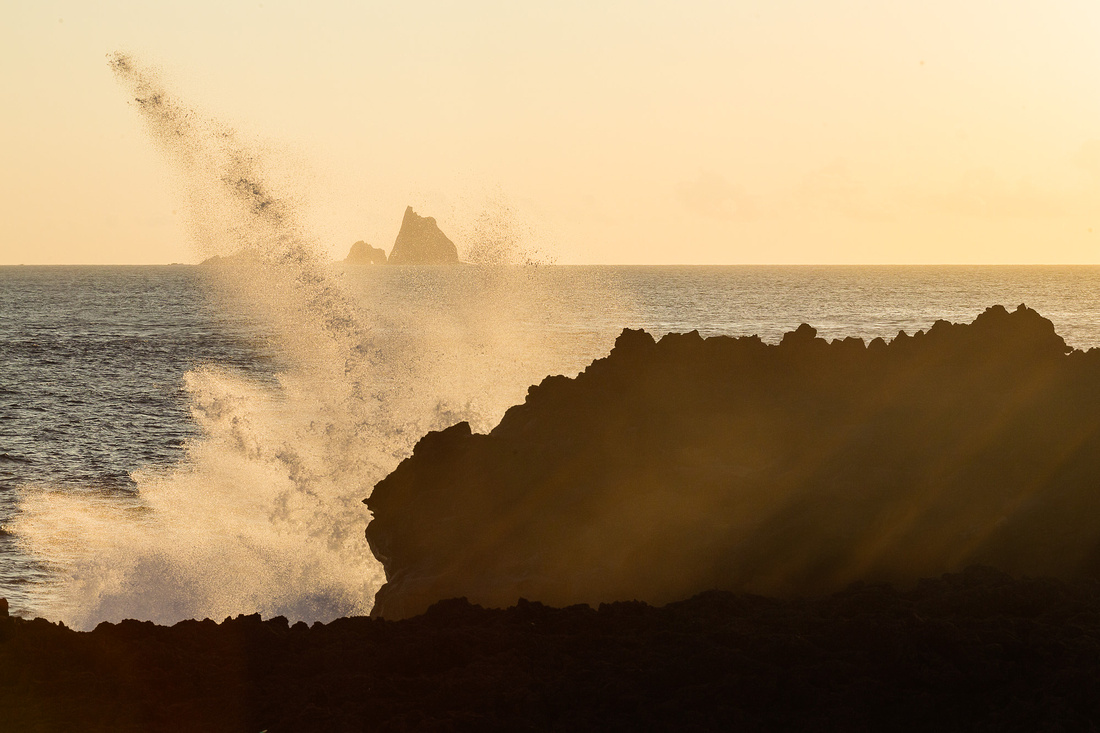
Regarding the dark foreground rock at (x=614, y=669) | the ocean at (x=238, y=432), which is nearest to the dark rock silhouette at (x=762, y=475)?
the dark foreground rock at (x=614, y=669)

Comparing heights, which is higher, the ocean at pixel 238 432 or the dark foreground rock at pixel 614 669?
the dark foreground rock at pixel 614 669

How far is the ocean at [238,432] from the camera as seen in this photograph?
58.1 ft

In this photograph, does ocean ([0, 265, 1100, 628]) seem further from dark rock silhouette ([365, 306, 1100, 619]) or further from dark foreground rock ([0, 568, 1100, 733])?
dark foreground rock ([0, 568, 1100, 733])

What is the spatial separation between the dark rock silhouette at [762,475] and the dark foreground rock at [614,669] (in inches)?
43.8

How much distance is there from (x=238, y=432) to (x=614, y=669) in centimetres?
2606

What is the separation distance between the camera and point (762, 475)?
10086 millimetres

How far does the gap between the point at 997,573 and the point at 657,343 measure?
4791 mm

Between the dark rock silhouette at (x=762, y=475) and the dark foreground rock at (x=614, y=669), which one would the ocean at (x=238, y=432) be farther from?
the dark foreground rock at (x=614, y=669)

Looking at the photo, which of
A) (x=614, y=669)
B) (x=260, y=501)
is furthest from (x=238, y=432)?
(x=614, y=669)

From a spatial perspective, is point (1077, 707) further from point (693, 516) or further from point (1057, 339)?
point (1057, 339)

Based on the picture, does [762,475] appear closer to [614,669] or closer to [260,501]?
[614,669]

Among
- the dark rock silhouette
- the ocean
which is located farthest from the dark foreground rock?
the ocean

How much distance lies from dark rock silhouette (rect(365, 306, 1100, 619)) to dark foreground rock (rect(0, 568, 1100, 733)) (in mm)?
1113

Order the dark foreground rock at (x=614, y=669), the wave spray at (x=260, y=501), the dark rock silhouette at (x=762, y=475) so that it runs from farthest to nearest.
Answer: the wave spray at (x=260, y=501) < the dark rock silhouette at (x=762, y=475) < the dark foreground rock at (x=614, y=669)
